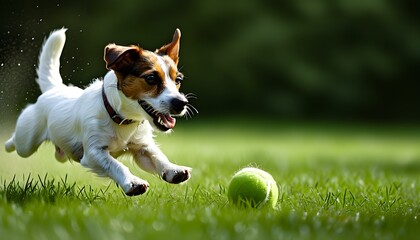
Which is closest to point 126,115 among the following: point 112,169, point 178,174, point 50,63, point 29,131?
point 112,169

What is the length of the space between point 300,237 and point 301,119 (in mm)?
14122

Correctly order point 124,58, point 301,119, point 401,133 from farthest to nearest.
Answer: point 301,119 < point 401,133 < point 124,58

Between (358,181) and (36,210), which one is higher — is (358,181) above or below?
above

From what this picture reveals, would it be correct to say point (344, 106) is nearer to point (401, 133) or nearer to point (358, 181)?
point (401, 133)

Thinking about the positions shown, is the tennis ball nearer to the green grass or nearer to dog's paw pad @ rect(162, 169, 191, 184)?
the green grass

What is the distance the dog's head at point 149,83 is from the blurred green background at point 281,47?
12891 millimetres

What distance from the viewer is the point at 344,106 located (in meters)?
17.8

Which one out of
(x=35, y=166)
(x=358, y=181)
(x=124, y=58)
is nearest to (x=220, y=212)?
(x=124, y=58)

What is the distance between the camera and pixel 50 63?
18.1 feet

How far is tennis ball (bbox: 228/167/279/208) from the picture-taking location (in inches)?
161

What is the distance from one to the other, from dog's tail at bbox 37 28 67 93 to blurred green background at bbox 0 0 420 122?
11684mm

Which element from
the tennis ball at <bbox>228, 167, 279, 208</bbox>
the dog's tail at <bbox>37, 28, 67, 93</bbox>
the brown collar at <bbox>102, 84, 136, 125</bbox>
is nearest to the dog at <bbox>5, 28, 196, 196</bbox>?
the brown collar at <bbox>102, 84, 136, 125</bbox>

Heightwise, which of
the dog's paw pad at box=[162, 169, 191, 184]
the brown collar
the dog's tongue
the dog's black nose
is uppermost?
the dog's black nose

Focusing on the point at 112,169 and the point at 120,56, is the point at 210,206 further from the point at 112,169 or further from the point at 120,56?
the point at 120,56
